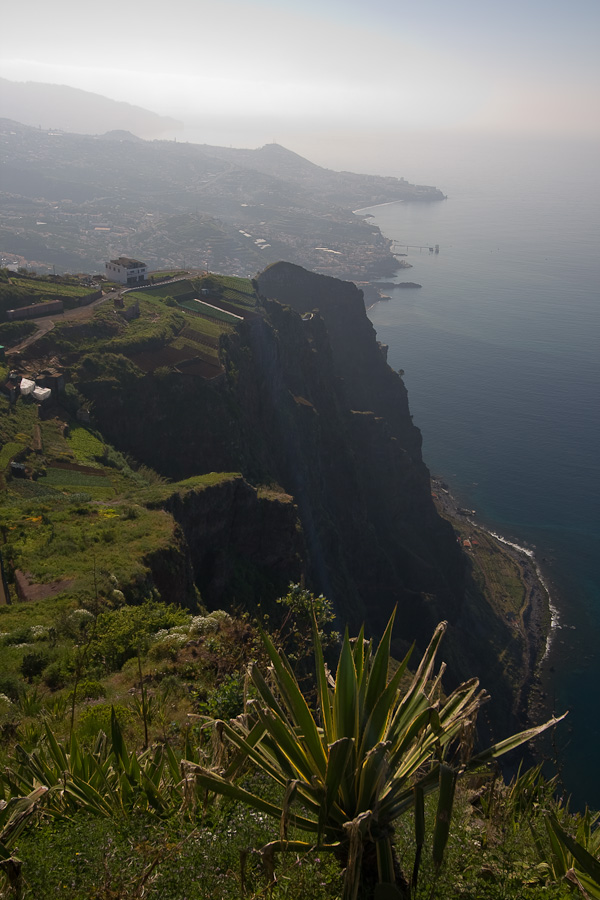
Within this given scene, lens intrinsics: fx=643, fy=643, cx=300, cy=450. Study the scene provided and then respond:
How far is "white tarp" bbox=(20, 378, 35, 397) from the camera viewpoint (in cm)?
3837

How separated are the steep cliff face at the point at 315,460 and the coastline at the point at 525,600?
217 cm

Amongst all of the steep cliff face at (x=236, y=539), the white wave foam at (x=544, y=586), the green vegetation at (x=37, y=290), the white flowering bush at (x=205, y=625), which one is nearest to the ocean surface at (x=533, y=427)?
the white wave foam at (x=544, y=586)

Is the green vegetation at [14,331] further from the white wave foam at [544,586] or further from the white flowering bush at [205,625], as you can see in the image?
the white wave foam at [544,586]

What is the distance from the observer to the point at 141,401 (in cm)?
4400

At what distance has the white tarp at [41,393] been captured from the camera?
38625mm

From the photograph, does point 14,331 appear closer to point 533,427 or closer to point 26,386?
point 26,386

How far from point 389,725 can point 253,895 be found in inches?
72.3

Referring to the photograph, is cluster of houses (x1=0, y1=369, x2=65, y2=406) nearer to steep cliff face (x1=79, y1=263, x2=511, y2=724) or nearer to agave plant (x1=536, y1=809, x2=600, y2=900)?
steep cliff face (x1=79, y1=263, x2=511, y2=724)

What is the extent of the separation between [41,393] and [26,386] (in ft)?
3.08

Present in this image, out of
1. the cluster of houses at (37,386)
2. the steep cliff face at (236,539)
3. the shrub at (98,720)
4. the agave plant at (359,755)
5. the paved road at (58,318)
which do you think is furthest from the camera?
the paved road at (58,318)

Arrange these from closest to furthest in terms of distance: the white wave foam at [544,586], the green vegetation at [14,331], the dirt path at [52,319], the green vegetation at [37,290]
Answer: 1. the dirt path at [52,319]
2. the green vegetation at [14,331]
3. the green vegetation at [37,290]
4. the white wave foam at [544,586]

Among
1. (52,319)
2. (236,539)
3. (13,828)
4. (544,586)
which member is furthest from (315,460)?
(13,828)

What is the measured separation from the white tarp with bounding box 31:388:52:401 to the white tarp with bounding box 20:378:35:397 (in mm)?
246

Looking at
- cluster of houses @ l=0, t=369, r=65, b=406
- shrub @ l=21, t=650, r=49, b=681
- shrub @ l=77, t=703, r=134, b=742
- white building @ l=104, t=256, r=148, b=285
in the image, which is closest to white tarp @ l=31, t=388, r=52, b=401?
cluster of houses @ l=0, t=369, r=65, b=406
